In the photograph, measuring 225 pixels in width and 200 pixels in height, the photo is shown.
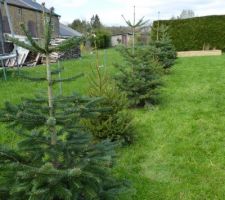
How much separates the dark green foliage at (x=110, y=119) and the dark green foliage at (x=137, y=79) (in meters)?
2.11

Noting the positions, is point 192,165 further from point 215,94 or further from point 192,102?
point 215,94

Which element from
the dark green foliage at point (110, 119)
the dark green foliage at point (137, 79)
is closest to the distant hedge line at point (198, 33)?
the dark green foliage at point (137, 79)

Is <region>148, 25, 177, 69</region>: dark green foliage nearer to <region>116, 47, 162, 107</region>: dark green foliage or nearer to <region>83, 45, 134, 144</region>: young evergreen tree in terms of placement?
<region>116, 47, 162, 107</region>: dark green foliage

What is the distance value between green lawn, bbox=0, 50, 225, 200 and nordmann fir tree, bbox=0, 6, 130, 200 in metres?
1.21

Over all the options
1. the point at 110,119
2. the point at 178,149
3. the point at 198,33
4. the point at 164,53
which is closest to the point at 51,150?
the point at 110,119

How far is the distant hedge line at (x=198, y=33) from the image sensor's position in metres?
26.0

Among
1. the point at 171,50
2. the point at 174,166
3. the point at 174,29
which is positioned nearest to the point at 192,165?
the point at 174,166

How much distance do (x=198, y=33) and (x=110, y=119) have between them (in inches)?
858

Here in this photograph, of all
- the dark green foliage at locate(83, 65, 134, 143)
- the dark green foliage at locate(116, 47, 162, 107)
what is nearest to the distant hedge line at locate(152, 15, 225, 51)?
the dark green foliage at locate(116, 47, 162, 107)

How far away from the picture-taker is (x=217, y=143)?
610 cm

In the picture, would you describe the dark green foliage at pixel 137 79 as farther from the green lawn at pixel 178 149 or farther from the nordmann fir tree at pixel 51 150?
the nordmann fir tree at pixel 51 150

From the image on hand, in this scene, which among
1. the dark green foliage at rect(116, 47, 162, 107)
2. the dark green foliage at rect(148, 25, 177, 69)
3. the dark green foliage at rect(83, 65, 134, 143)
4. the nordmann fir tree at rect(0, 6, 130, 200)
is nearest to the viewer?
the nordmann fir tree at rect(0, 6, 130, 200)

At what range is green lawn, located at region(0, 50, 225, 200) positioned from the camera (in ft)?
15.0

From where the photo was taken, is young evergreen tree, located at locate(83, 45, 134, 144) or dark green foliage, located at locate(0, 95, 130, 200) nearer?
dark green foliage, located at locate(0, 95, 130, 200)
